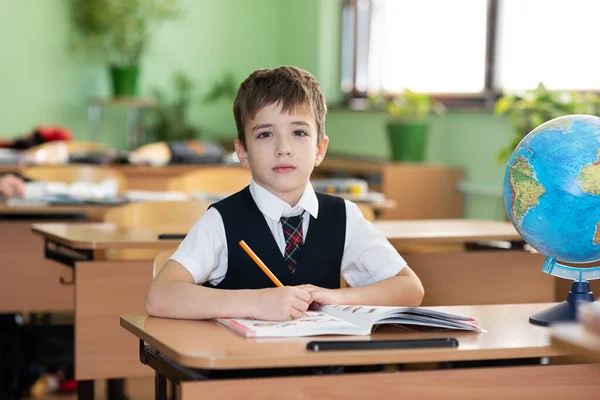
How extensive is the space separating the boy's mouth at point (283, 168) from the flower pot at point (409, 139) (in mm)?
4006

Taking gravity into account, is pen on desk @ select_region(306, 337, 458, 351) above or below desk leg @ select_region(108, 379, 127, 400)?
above

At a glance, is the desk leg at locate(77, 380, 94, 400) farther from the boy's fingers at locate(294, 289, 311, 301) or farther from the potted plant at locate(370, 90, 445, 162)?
the potted plant at locate(370, 90, 445, 162)

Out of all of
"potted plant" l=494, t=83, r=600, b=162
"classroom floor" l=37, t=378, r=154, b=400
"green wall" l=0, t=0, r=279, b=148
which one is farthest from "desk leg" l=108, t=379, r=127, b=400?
"green wall" l=0, t=0, r=279, b=148

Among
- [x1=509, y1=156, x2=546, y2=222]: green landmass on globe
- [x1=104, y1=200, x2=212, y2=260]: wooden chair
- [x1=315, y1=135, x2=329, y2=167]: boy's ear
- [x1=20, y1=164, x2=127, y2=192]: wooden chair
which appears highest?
[x1=315, y1=135, x2=329, y2=167]: boy's ear

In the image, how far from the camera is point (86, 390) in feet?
9.41

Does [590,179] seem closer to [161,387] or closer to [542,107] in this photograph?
[161,387]

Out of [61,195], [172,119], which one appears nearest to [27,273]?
[61,195]

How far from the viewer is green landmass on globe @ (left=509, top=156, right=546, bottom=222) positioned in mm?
1808

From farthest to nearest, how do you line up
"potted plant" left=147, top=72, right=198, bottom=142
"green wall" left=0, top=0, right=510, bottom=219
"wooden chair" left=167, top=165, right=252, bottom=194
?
"potted plant" left=147, top=72, right=198, bottom=142 < "green wall" left=0, top=0, right=510, bottom=219 < "wooden chair" left=167, top=165, right=252, bottom=194

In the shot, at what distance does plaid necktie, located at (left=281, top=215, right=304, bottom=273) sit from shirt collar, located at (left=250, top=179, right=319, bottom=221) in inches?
0.6

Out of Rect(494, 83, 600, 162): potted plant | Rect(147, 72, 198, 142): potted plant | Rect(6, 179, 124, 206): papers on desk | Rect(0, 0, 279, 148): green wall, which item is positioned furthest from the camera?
Rect(147, 72, 198, 142): potted plant

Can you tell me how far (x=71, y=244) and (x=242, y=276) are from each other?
0.95 m

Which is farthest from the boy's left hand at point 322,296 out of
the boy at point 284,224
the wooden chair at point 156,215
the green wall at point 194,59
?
the green wall at point 194,59

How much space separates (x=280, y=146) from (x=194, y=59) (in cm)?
704
